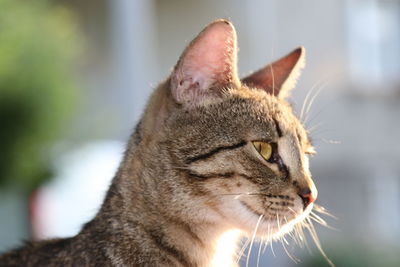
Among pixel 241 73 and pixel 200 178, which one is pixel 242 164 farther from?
pixel 241 73

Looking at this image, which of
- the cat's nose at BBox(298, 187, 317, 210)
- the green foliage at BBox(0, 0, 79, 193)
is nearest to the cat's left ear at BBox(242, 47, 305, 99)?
the cat's nose at BBox(298, 187, 317, 210)

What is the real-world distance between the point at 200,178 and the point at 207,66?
0.47m

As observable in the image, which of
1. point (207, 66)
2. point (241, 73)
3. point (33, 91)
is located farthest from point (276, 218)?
point (241, 73)

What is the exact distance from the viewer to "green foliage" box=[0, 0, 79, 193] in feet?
19.0

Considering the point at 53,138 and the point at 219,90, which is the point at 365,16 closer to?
the point at 53,138

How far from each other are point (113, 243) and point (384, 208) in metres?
9.06

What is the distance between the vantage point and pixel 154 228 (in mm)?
2602

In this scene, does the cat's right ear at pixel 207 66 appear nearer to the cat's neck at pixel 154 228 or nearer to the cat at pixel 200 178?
the cat at pixel 200 178

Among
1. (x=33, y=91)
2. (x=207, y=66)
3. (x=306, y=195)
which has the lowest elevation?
(x=33, y=91)

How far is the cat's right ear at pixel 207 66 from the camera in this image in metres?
2.66

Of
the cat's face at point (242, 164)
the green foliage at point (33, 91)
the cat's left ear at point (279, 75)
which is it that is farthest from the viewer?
the green foliage at point (33, 91)

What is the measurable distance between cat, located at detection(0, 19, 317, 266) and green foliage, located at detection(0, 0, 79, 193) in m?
3.17

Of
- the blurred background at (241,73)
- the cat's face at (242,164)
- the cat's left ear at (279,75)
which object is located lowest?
the blurred background at (241,73)

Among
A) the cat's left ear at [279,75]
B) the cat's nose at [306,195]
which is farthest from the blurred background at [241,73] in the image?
the cat's nose at [306,195]
